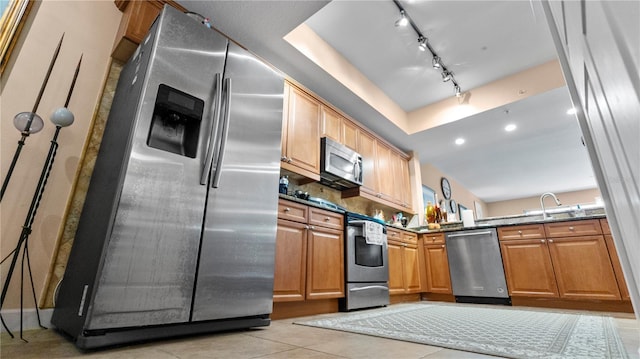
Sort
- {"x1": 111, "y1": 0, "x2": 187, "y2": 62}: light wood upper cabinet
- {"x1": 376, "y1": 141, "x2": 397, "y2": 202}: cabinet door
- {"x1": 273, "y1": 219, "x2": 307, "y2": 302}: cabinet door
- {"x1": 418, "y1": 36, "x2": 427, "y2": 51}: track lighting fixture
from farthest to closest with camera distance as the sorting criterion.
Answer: {"x1": 376, "y1": 141, "x2": 397, "y2": 202}: cabinet door
{"x1": 418, "y1": 36, "x2": 427, "y2": 51}: track lighting fixture
{"x1": 273, "y1": 219, "x2": 307, "y2": 302}: cabinet door
{"x1": 111, "y1": 0, "x2": 187, "y2": 62}: light wood upper cabinet

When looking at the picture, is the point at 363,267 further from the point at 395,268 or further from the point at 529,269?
the point at 529,269

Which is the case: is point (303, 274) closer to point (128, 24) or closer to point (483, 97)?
point (128, 24)

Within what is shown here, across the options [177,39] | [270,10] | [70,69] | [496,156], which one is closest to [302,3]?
[270,10]

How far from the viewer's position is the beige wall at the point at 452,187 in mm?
5744

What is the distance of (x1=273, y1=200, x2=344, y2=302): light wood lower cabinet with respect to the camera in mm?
2211

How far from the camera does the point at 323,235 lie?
103 inches

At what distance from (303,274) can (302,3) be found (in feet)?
7.28

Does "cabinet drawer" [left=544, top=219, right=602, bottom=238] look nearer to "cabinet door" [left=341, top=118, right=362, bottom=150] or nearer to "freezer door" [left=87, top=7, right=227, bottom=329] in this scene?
"cabinet door" [left=341, top=118, right=362, bottom=150]

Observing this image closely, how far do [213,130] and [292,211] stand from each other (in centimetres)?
98

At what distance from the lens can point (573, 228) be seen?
3098 millimetres

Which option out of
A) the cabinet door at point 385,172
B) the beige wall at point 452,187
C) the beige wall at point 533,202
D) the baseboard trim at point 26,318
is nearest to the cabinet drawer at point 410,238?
the cabinet door at point 385,172

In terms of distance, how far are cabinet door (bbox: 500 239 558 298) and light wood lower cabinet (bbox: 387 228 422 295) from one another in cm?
106

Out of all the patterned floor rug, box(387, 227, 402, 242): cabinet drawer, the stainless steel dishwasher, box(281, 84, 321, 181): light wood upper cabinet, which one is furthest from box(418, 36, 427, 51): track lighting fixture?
the patterned floor rug

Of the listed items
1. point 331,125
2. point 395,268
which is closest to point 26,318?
point 331,125
